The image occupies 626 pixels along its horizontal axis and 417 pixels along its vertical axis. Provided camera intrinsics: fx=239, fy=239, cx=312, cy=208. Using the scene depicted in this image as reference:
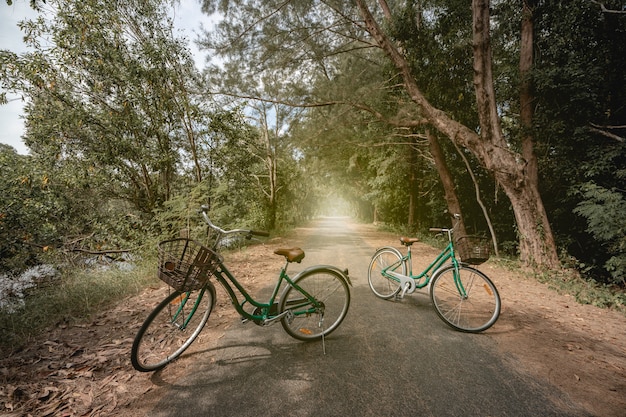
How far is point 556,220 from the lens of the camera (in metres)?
7.80

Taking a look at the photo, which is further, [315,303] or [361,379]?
[315,303]

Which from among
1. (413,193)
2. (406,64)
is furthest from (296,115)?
(413,193)

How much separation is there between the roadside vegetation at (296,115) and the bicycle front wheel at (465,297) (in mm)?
2751

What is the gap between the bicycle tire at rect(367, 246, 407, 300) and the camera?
4066 millimetres

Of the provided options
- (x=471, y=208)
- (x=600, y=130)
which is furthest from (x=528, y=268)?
(x=471, y=208)

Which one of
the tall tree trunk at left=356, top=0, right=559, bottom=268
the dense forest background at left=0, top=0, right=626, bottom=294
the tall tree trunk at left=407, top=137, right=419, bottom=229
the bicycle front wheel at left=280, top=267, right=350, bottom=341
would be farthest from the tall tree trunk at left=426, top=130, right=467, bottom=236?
the bicycle front wheel at left=280, top=267, right=350, bottom=341

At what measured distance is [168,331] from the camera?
2797 millimetres

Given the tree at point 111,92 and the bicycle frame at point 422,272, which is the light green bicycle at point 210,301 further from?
the tree at point 111,92

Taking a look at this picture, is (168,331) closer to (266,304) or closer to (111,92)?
(266,304)

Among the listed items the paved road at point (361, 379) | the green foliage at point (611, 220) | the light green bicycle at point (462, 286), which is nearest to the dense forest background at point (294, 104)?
the green foliage at point (611, 220)

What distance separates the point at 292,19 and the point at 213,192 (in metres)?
5.62

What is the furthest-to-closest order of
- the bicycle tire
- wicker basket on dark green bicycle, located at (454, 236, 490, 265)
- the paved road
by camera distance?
the bicycle tire, wicker basket on dark green bicycle, located at (454, 236, 490, 265), the paved road

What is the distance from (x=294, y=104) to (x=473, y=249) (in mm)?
6587

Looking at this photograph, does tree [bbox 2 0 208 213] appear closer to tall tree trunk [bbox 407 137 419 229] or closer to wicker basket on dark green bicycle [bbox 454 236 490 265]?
wicker basket on dark green bicycle [bbox 454 236 490 265]
